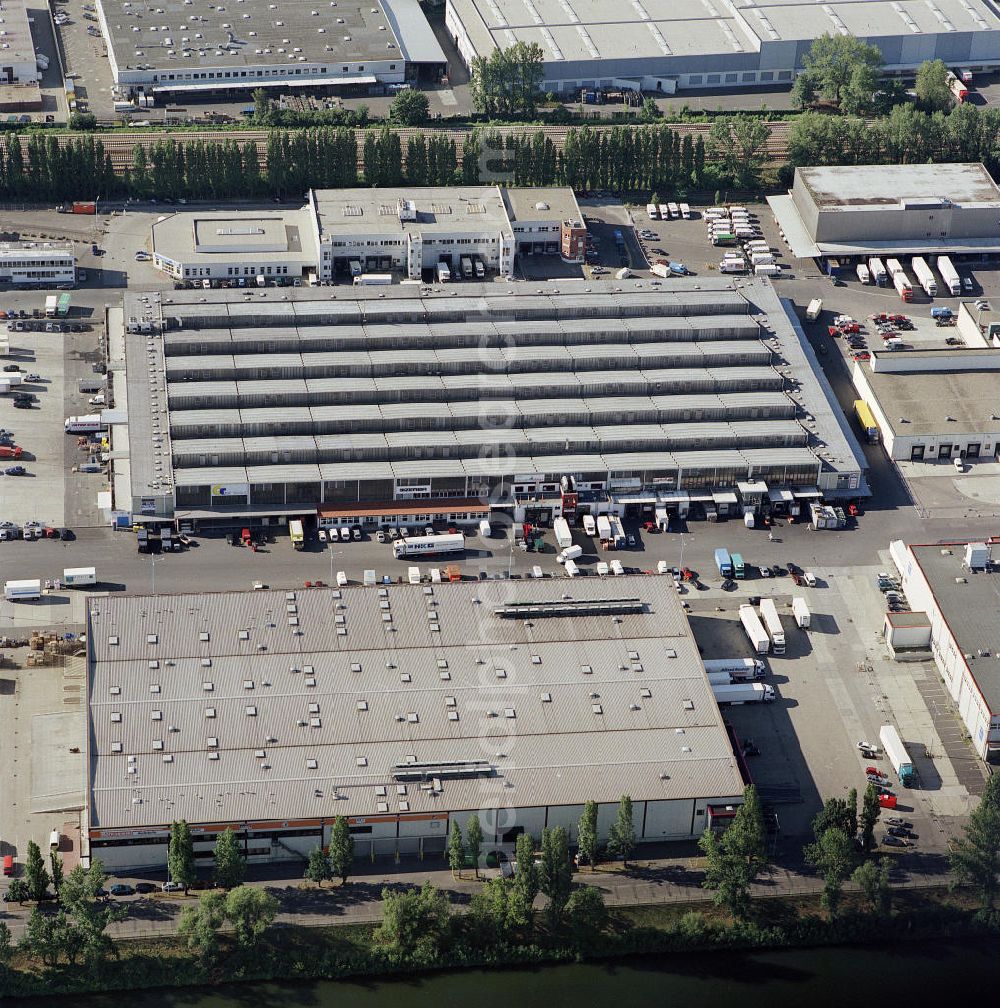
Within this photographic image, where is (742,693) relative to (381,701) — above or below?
below

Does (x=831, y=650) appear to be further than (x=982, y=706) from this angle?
Yes

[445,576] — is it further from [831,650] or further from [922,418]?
[922,418]

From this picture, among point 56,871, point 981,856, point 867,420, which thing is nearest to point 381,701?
point 56,871

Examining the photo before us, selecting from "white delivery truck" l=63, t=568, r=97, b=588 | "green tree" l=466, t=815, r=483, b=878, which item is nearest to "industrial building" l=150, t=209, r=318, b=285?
"white delivery truck" l=63, t=568, r=97, b=588

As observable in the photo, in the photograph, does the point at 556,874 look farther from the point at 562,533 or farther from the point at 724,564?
the point at 562,533

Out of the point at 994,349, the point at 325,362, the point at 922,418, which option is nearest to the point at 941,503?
the point at 922,418

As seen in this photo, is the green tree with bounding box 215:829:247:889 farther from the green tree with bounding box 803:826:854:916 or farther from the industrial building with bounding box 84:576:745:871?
the green tree with bounding box 803:826:854:916
